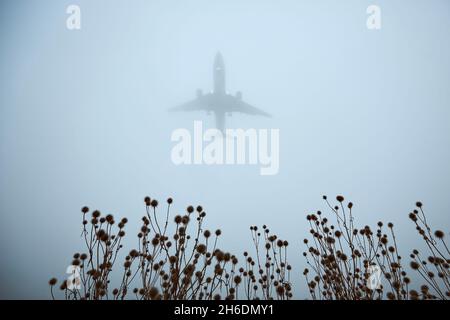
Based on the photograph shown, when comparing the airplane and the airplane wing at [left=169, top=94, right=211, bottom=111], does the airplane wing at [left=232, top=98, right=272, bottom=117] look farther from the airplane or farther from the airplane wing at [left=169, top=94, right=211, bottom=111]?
the airplane wing at [left=169, top=94, right=211, bottom=111]

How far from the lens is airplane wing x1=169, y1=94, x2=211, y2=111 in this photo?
10.7m

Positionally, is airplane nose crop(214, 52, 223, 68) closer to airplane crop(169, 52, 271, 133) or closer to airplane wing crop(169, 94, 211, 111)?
airplane crop(169, 52, 271, 133)

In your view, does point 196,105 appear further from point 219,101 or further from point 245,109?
point 245,109

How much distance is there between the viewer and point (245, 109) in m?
11.5

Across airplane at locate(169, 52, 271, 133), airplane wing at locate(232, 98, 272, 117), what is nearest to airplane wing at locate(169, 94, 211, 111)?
airplane at locate(169, 52, 271, 133)

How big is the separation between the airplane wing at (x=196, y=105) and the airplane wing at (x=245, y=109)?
1.32m

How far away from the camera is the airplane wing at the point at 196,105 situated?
35.2ft

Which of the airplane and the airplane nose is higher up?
the airplane nose

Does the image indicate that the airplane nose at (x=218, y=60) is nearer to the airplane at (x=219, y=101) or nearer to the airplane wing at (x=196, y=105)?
the airplane at (x=219, y=101)

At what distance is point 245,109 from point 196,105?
247 cm

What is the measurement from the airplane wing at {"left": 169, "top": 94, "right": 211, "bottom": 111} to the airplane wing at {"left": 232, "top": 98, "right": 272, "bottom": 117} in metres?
1.32

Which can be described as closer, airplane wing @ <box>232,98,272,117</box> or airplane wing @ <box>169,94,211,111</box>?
airplane wing @ <box>169,94,211,111</box>

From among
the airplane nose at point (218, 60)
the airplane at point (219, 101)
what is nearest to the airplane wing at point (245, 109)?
the airplane at point (219, 101)

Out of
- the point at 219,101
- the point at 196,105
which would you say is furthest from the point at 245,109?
the point at 196,105
